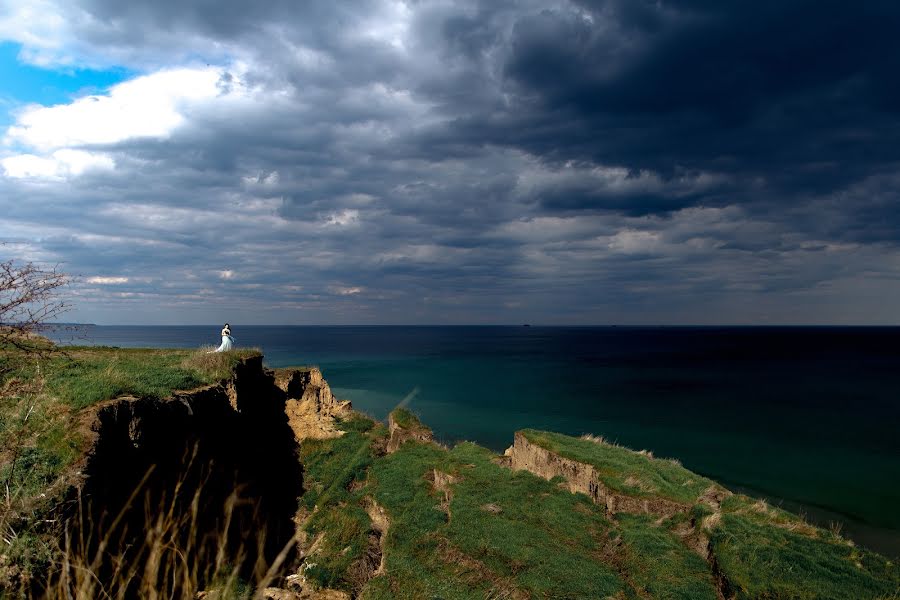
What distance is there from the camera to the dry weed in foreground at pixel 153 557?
3604mm

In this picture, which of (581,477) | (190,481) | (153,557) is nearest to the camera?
(153,557)

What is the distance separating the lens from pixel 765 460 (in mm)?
33906

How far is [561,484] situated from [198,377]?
1519 centimetres

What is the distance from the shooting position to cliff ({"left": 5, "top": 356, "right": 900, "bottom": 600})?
1136 cm

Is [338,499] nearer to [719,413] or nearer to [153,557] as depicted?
[153,557]

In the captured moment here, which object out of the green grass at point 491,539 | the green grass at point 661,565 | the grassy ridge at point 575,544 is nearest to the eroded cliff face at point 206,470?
the grassy ridge at point 575,544

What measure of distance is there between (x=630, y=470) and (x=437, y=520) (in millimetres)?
7929

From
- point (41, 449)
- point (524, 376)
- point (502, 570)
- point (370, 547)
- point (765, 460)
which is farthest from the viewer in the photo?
point (524, 376)

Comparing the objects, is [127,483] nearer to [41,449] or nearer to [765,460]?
[41,449]

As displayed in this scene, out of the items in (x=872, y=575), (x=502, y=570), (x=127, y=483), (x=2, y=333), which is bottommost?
(x=502, y=570)

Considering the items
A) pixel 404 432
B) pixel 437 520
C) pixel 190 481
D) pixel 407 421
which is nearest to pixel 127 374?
pixel 190 481

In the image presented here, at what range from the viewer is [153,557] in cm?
368

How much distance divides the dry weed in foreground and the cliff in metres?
0.14

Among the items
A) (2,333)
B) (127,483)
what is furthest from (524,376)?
(2,333)
